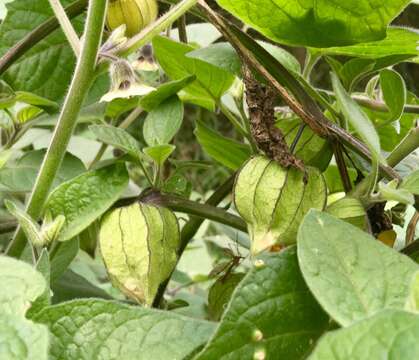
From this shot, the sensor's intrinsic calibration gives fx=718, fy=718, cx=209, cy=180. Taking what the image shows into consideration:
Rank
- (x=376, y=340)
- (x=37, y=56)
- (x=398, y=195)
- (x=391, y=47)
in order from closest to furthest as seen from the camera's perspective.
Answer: (x=376, y=340) < (x=398, y=195) < (x=391, y=47) < (x=37, y=56)

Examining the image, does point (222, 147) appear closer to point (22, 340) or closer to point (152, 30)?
point (152, 30)

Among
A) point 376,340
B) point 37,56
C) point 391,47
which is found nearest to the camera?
point 376,340

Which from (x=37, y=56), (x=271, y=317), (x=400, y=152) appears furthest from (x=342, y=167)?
(x=37, y=56)

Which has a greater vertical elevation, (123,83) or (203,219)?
(123,83)

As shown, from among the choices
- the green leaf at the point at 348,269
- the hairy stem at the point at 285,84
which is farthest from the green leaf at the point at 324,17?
the green leaf at the point at 348,269

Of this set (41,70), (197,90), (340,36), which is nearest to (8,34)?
(41,70)

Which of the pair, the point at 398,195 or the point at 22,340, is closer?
the point at 22,340

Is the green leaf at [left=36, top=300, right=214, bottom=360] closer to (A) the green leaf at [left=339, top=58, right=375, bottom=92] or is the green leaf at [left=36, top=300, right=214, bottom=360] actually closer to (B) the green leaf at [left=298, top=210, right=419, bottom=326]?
(B) the green leaf at [left=298, top=210, right=419, bottom=326]

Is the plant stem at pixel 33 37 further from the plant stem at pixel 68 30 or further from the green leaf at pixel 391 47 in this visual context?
the green leaf at pixel 391 47
